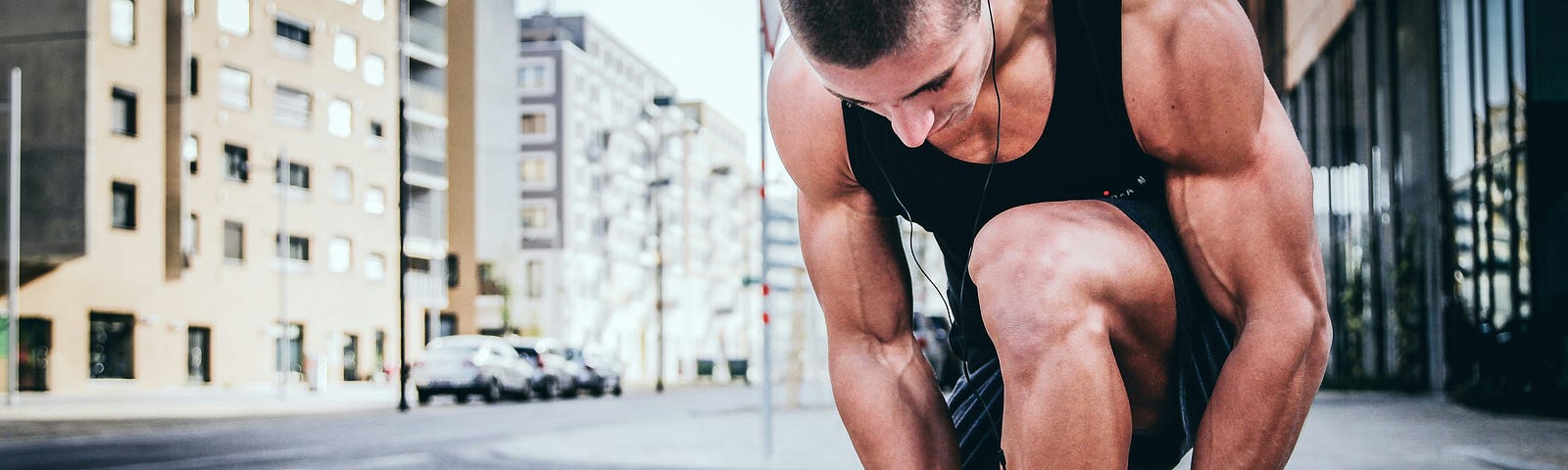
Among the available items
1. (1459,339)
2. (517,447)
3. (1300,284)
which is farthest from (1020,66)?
(1459,339)

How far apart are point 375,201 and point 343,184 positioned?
1878 millimetres

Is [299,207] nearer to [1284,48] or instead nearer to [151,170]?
[151,170]

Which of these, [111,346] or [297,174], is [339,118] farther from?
[111,346]

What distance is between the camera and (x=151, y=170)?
112 feet

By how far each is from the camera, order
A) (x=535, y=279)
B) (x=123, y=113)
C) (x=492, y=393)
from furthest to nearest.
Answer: (x=535, y=279)
(x=123, y=113)
(x=492, y=393)

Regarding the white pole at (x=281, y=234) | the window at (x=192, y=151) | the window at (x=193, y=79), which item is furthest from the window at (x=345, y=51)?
the window at (x=192, y=151)

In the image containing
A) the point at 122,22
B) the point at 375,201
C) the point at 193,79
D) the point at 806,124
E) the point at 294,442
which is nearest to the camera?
the point at 806,124

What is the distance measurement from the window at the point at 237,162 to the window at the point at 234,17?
3016 millimetres

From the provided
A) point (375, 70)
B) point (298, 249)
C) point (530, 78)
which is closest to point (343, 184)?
point (298, 249)

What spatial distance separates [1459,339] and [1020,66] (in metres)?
17.2

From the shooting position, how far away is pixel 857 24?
110cm

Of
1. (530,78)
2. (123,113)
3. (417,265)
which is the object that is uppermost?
(530,78)

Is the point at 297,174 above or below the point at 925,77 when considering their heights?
above

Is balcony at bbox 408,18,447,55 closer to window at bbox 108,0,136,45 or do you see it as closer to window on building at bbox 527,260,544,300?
window on building at bbox 527,260,544,300
